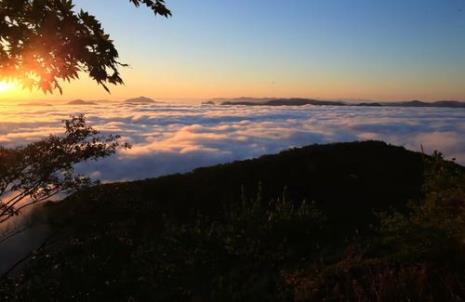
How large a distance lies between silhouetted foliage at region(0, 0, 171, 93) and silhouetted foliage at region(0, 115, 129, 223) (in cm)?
324

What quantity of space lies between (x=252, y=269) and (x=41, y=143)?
8.80 m

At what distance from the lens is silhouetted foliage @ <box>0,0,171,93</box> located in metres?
5.38

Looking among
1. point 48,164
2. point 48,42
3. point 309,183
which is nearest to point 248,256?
point 48,164

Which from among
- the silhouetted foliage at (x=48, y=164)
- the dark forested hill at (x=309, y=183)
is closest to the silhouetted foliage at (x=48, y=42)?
the silhouetted foliage at (x=48, y=164)

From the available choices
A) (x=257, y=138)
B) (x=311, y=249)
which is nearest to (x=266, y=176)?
(x=311, y=249)

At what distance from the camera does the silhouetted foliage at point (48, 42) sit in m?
5.38

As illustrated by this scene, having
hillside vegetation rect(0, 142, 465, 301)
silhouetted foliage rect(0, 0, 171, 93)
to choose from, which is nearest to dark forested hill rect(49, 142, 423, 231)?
hillside vegetation rect(0, 142, 465, 301)

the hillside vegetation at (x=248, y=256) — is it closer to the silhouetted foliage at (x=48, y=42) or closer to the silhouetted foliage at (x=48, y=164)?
the silhouetted foliage at (x=48, y=164)

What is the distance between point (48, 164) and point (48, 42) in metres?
4.30

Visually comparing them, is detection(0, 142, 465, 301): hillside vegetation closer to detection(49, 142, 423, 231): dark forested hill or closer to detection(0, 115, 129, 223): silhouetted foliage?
detection(0, 115, 129, 223): silhouetted foliage

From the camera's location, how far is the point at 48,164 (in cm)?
926

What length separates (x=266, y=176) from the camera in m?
41.3

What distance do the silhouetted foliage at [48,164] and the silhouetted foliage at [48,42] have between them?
3.24 m

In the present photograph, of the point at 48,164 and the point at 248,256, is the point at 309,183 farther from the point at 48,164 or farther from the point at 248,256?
the point at 48,164
